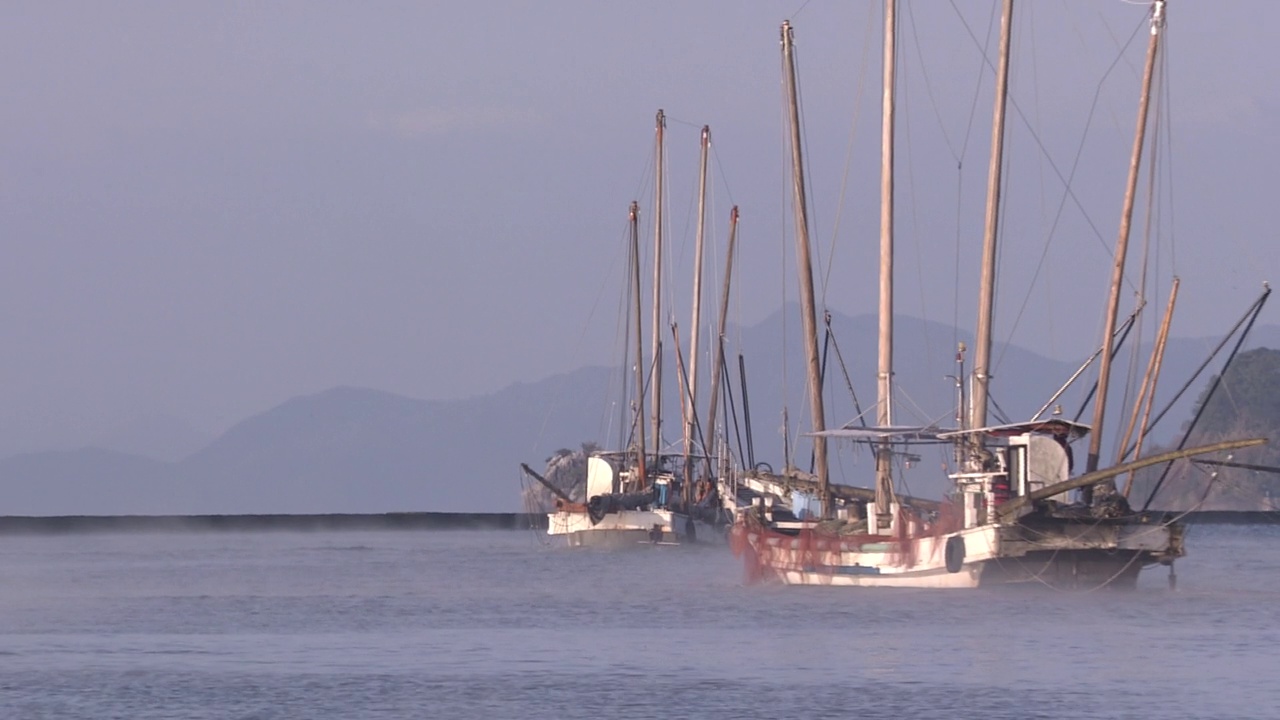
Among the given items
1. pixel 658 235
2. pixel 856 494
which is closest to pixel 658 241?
pixel 658 235

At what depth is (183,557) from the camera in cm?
12850

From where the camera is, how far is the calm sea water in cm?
3947

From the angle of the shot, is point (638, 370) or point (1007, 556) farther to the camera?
point (638, 370)

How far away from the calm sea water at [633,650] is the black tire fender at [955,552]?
150cm

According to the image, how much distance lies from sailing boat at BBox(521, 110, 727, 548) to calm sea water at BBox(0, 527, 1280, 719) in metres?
28.6

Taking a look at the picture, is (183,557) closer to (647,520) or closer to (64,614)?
(647,520)

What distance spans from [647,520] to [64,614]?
170ft

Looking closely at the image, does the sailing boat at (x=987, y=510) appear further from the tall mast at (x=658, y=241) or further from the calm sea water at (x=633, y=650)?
the tall mast at (x=658, y=241)

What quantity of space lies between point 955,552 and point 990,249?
Answer: 1070 cm

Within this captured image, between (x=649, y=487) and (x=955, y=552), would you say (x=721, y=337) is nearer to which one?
(x=649, y=487)

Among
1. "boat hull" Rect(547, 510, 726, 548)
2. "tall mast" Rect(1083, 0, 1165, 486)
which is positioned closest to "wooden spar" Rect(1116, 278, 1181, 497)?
"tall mast" Rect(1083, 0, 1165, 486)

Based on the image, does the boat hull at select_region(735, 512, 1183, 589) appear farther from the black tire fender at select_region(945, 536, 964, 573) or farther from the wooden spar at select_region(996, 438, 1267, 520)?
the wooden spar at select_region(996, 438, 1267, 520)

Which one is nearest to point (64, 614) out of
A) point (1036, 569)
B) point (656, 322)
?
point (1036, 569)

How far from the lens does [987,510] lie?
5731 cm
